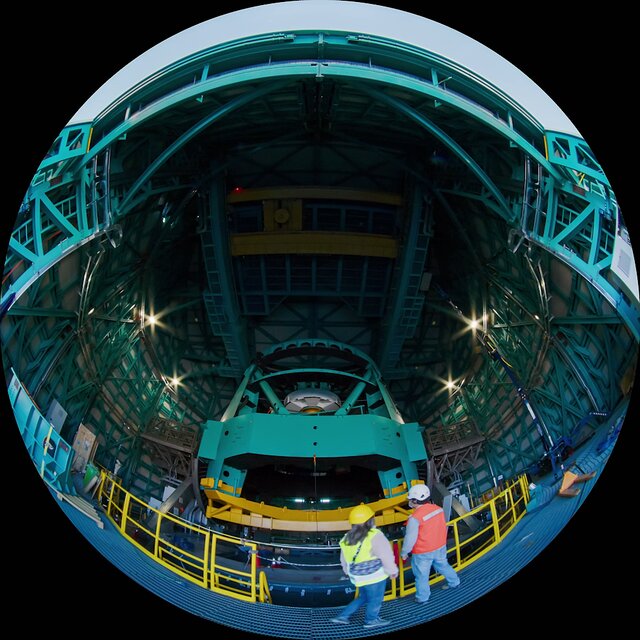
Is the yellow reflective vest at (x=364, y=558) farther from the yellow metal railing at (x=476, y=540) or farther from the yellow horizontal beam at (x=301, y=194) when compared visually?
the yellow horizontal beam at (x=301, y=194)

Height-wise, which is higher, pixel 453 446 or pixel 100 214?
pixel 100 214

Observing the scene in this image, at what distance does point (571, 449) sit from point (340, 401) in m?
5.83

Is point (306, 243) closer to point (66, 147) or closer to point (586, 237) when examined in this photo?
point (66, 147)

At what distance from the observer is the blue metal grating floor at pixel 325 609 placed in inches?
214

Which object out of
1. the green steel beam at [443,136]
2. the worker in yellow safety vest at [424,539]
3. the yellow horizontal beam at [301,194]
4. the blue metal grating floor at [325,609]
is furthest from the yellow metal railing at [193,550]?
the yellow horizontal beam at [301,194]

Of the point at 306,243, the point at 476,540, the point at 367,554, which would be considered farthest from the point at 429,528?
the point at 306,243

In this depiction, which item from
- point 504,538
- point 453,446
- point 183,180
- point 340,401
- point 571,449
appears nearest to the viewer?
point 504,538

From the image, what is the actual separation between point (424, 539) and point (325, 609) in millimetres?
1445

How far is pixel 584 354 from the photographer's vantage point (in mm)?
7457

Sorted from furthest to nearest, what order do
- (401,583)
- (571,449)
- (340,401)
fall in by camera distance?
(340,401) < (571,449) < (401,583)

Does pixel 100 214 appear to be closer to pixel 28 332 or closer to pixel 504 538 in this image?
pixel 28 332

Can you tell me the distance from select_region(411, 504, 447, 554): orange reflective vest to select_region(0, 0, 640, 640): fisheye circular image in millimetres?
34

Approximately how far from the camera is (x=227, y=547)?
318 inches

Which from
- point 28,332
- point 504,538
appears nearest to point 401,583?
point 504,538
